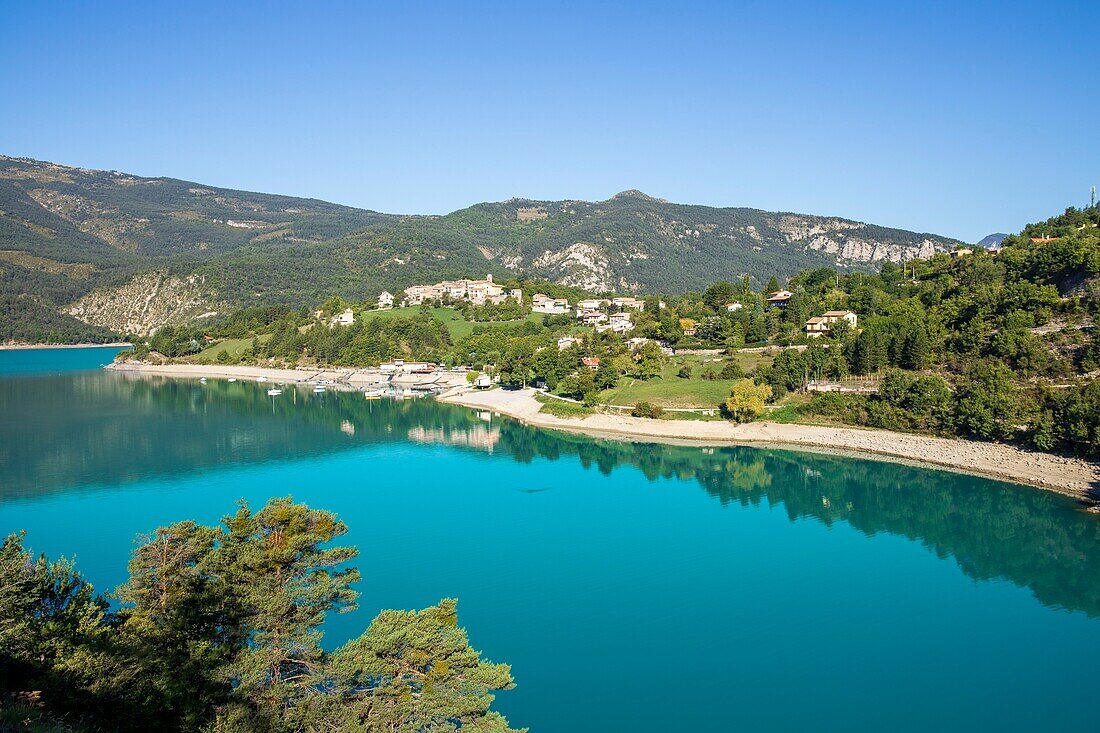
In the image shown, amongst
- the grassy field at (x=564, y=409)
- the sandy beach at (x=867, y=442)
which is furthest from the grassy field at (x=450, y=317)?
the grassy field at (x=564, y=409)

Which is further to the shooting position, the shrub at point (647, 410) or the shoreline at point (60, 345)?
the shoreline at point (60, 345)

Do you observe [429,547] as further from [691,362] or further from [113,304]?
[113,304]

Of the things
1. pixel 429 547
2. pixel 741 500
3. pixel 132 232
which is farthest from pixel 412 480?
pixel 132 232

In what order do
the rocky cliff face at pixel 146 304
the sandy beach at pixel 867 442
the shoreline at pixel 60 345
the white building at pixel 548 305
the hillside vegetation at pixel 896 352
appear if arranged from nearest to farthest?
the sandy beach at pixel 867 442 < the hillside vegetation at pixel 896 352 < the white building at pixel 548 305 < the shoreline at pixel 60 345 < the rocky cliff face at pixel 146 304

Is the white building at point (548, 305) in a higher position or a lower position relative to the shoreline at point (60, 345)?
higher

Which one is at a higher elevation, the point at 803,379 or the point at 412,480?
the point at 803,379

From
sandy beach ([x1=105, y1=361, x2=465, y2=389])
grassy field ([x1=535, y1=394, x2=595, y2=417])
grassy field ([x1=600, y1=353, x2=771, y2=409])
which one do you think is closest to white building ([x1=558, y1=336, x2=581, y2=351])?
sandy beach ([x1=105, y1=361, x2=465, y2=389])

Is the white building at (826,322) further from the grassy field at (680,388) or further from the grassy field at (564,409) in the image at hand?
the grassy field at (564,409)
